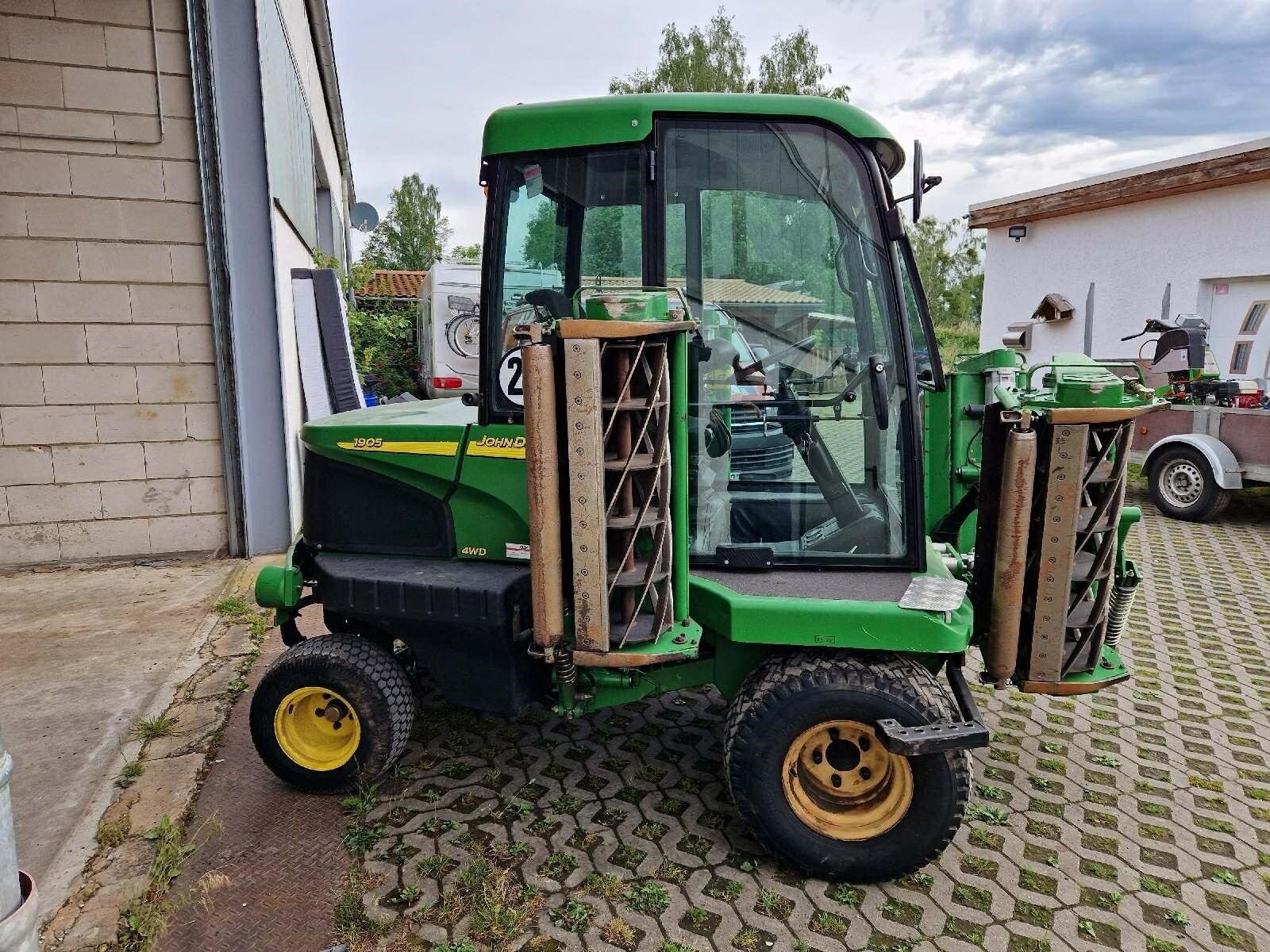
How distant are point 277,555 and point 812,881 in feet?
17.0

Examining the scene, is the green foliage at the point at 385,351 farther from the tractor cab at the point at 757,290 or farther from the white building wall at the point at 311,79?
the tractor cab at the point at 757,290

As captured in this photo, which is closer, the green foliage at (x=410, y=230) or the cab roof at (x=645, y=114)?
the cab roof at (x=645, y=114)

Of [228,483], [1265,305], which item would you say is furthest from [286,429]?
[1265,305]

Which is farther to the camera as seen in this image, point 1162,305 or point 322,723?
point 1162,305

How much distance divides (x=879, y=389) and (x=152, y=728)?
344 cm

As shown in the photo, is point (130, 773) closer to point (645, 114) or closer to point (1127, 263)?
point (645, 114)

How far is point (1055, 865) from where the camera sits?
2.80 m

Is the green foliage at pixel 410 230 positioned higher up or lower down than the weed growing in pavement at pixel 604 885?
higher up

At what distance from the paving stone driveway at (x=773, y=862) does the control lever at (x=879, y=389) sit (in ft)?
4.98

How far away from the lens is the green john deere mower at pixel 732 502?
263 centimetres

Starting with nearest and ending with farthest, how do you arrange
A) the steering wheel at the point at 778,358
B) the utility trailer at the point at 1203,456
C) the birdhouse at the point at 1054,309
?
the steering wheel at the point at 778,358 → the utility trailer at the point at 1203,456 → the birdhouse at the point at 1054,309

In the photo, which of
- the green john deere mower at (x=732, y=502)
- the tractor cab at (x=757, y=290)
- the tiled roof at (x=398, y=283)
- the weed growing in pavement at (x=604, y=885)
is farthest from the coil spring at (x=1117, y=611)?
the tiled roof at (x=398, y=283)

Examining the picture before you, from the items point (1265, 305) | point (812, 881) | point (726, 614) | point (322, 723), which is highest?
point (1265, 305)

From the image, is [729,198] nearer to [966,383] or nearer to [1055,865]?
[966,383]
